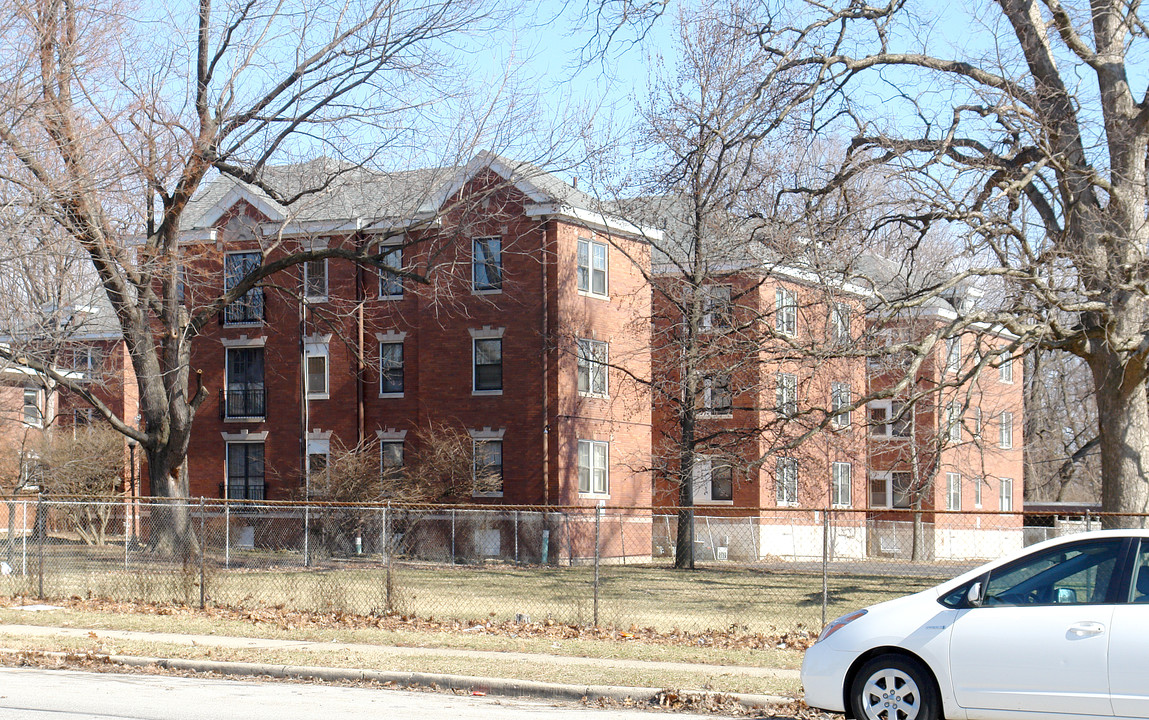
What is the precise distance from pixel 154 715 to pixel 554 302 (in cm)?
2609

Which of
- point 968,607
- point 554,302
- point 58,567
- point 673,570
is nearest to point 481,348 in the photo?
point 554,302

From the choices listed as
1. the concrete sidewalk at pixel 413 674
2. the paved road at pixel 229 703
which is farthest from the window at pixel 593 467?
the paved road at pixel 229 703

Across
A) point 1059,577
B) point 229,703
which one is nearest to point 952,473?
point 1059,577

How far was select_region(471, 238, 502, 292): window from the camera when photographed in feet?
117

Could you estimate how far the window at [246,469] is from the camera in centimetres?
3884

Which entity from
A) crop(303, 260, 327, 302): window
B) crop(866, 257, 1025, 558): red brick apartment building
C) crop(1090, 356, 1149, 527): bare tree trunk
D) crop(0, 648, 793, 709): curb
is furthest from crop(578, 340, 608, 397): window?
crop(0, 648, 793, 709): curb

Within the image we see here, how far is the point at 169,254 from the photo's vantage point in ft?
85.0

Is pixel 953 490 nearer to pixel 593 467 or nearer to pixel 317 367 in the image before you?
pixel 593 467

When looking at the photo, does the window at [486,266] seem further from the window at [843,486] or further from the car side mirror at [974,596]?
the car side mirror at [974,596]

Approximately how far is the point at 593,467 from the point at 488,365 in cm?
468

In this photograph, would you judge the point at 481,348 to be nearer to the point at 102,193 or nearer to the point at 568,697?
the point at 102,193

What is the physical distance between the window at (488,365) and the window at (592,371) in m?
2.53

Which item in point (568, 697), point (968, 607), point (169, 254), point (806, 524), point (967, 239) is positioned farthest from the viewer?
point (806, 524)

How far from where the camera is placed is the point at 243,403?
128ft
